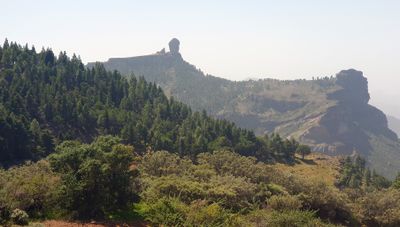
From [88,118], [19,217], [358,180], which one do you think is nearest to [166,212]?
[19,217]

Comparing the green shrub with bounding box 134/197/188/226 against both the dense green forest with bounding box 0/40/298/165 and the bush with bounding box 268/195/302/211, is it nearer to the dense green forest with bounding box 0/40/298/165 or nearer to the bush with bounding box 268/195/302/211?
the bush with bounding box 268/195/302/211

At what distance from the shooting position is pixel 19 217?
33.3m

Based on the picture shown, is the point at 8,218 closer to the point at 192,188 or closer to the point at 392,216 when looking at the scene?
the point at 192,188

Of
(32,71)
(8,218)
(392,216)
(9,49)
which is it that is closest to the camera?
(8,218)

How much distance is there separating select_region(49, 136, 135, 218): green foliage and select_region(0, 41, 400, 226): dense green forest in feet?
0.33

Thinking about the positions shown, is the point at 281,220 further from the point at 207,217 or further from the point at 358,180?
the point at 358,180

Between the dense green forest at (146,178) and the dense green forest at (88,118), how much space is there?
1.19 feet

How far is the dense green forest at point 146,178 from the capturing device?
124ft

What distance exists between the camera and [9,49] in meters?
145

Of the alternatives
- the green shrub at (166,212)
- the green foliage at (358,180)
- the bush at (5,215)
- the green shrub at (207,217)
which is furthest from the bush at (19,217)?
the green foliage at (358,180)

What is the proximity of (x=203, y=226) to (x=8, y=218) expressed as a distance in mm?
15759

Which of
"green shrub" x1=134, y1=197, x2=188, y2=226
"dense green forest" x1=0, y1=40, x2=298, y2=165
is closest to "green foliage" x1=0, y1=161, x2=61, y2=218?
"green shrub" x1=134, y1=197, x2=188, y2=226

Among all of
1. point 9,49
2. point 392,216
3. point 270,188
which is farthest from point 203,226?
point 9,49

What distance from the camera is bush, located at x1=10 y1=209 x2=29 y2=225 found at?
108ft
